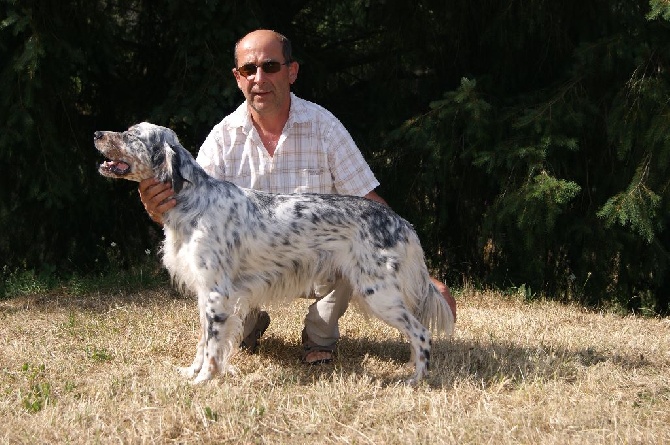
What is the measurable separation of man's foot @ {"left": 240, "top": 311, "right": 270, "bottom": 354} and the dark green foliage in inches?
78.1

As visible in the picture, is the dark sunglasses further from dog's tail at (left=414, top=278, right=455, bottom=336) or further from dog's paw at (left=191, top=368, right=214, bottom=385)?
dog's paw at (left=191, top=368, right=214, bottom=385)

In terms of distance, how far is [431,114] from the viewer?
6289 mm

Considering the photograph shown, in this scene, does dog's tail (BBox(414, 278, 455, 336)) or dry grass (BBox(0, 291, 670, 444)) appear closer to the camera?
dry grass (BBox(0, 291, 670, 444))

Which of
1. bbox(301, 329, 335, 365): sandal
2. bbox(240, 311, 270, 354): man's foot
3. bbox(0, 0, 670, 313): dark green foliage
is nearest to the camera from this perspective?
bbox(301, 329, 335, 365): sandal

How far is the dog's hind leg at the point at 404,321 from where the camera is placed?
4.03m

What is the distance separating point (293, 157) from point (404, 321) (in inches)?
46.2

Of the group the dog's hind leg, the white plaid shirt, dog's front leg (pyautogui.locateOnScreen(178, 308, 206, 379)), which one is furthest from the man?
dog's front leg (pyautogui.locateOnScreen(178, 308, 206, 379))

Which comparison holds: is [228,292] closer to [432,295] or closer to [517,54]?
[432,295]

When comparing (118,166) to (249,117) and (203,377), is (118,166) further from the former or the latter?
(203,377)

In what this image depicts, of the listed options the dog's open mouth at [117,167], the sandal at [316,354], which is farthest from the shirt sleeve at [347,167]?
the dog's open mouth at [117,167]

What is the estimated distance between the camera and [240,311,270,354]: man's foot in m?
4.73

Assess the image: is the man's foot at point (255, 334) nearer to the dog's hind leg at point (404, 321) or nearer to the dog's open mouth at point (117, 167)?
the dog's hind leg at point (404, 321)

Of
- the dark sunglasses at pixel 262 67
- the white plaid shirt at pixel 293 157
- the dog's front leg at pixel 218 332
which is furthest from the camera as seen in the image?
the white plaid shirt at pixel 293 157

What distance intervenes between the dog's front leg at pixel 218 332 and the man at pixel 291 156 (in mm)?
612
